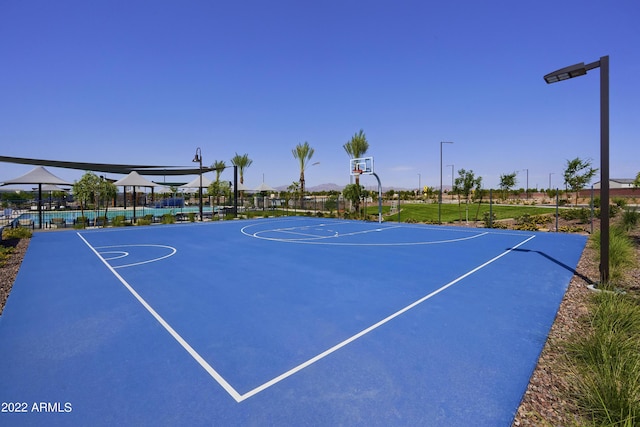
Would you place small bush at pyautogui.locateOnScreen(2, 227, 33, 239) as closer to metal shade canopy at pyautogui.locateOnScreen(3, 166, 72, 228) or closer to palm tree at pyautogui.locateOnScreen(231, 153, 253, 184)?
metal shade canopy at pyautogui.locateOnScreen(3, 166, 72, 228)

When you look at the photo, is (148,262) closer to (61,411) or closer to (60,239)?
(61,411)

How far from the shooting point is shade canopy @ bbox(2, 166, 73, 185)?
17.2 m

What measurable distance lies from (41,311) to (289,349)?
4.57 meters

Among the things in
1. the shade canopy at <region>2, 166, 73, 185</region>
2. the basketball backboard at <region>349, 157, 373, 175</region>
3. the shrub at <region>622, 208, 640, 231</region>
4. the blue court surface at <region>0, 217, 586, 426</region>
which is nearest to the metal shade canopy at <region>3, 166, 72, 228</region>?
the shade canopy at <region>2, 166, 73, 185</region>

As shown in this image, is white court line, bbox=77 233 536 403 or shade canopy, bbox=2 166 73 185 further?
shade canopy, bbox=2 166 73 185

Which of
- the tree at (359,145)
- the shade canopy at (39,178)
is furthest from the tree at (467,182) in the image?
the shade canopy at (39,178)

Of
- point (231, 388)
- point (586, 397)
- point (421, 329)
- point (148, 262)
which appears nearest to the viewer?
point (586, 397)

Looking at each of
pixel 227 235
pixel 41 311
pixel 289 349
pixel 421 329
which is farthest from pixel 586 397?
pixel 227 235

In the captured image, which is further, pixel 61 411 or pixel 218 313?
pixel 218 313

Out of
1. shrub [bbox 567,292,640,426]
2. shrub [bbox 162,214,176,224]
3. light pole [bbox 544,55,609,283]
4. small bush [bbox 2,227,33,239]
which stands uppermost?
light pole [bbox 544,55,609,283]

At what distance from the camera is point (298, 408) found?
9.77ft

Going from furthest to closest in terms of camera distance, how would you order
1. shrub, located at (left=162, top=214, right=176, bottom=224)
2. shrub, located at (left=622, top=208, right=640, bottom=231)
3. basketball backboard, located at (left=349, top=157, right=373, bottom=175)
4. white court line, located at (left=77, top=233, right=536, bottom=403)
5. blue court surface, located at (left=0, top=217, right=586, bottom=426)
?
1. basketball backboard, located at (left=349, top=157, right=373, bottom=175)
2. shrub, located at (left=162, top=214, right=176, bottom=224)
3. shrub, located at (left=622, top=208, right=640, bottom=231)
4. white court line, located at (left=77, top=233, right=536, bottom=403)
5. blue court surface, located at (left=0, top=217, right=586, bottom=426)

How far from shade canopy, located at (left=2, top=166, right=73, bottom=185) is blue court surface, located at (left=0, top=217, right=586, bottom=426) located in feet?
36.9

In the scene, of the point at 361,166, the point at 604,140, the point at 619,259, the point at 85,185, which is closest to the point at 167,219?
the point at 85,185
